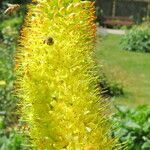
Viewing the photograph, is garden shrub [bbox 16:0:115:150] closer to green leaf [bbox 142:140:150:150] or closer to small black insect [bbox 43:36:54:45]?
small black insect [bbox 43:36:54:45]

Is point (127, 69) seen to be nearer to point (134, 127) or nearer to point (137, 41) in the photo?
point (137, 41)

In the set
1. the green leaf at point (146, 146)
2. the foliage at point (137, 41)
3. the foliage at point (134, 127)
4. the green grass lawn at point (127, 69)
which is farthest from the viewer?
the foliage at point (137, 41)

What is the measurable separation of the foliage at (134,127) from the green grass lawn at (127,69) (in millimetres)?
6692

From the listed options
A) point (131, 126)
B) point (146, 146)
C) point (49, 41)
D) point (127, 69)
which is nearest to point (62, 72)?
point (49, 41)

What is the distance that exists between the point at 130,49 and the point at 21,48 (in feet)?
73.0

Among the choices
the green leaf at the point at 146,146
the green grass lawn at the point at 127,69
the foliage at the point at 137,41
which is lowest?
the foliage at the point at 137,41

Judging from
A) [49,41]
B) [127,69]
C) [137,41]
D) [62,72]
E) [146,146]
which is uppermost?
[49,41]

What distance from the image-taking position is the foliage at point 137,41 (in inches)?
961

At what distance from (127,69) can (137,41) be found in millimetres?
5758

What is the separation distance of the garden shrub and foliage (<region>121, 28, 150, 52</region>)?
2226cm

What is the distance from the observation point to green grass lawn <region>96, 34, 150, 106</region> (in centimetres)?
1416

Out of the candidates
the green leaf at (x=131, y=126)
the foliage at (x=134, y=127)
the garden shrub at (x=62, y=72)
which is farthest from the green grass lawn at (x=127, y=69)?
the garden shrub at (x=62, y=72)

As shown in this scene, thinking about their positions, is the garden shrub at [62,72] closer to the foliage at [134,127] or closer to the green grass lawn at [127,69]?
the foliage at [134,127]

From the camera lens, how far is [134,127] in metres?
6.19
